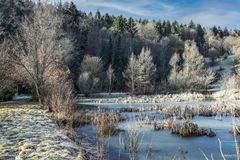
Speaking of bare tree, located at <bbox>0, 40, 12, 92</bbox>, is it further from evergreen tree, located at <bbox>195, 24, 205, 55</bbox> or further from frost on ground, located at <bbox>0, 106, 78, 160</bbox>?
evergreen tree, located at <bbox>195, 24, 205, 55</bbox>

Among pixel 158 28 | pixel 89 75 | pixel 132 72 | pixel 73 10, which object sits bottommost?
pixel 89 75

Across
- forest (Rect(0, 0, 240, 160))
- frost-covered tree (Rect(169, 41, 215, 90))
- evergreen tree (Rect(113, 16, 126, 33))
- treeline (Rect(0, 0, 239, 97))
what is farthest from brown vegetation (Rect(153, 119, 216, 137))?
evergreen tree (Rect(113, 16, 126, 33))

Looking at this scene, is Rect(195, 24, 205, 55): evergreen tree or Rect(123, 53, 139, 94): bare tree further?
Rect(195, 24, 205, 55): evergreen tree

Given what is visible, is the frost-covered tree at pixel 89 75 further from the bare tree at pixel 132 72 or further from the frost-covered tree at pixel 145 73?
the frost-covered tree at pixel 145 73

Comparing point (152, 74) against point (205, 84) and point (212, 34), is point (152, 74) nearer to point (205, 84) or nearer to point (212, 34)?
point (205, 84)

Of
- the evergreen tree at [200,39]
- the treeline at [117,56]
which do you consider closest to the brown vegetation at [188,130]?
the treeline at [117,56]

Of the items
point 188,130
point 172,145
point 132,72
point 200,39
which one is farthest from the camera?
point 200,39

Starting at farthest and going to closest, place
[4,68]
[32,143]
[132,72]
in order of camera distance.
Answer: [132,72] → [4,68] → [32,143]

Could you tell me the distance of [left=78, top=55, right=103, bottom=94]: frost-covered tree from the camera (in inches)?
2199

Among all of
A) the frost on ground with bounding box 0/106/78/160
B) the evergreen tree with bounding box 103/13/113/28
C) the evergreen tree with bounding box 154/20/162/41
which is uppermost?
the evergreen tree with bounding box 103/13/113/28

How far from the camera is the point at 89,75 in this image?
57.4 metres

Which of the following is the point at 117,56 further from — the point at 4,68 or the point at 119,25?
the point at 4,68

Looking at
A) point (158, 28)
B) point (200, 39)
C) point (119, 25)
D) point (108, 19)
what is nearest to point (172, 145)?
point (119, 25)

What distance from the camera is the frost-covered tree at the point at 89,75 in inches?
2199
